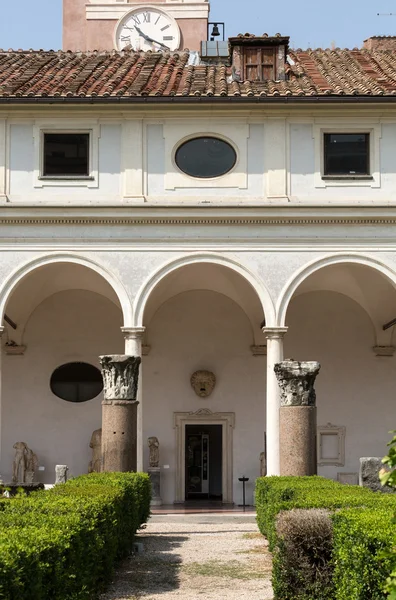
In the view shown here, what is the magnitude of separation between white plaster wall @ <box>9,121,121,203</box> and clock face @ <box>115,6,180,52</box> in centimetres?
967

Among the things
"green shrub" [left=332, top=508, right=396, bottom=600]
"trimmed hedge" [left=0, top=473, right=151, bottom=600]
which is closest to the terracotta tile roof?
"trimmed hedge" [left=0, top=473, right=151, bottom=600]

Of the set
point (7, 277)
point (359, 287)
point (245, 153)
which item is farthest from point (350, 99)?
point (7, 277)

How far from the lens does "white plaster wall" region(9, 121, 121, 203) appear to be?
22891mm

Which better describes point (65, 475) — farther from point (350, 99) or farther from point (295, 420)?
point (350, 99)

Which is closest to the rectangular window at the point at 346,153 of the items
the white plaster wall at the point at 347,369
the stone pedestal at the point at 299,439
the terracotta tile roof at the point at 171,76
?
the terracotta tile roof at the point at 171,76

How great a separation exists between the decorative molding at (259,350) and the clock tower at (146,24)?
420 inches

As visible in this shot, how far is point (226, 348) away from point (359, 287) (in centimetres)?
371

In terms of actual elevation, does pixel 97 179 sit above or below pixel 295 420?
above

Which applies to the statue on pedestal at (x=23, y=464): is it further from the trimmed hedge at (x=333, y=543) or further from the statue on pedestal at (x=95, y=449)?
the trimmed hedge at (x=333, y=543)

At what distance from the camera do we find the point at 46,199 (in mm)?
22859

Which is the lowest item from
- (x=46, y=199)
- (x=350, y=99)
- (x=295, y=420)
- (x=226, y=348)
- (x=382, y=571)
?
(x=382, y=571)

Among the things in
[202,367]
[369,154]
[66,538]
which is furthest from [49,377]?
[66,538]

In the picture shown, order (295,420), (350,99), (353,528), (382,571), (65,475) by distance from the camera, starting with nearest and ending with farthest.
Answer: (382,571)
(353,528)
(295,420)
(65,475)
(350,99)

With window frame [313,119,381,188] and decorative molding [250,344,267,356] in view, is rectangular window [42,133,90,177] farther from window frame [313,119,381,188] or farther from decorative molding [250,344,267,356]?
decorative molding [250,344,267,356]
